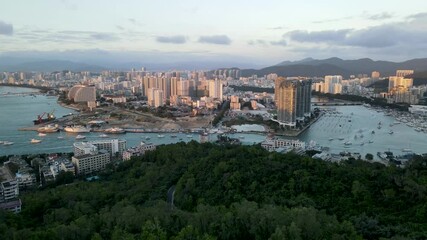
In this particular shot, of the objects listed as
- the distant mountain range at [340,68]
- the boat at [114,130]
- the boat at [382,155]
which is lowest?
the boat at [114,130]

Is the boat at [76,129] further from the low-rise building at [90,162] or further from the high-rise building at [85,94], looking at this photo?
the high-rise building at [85,94]

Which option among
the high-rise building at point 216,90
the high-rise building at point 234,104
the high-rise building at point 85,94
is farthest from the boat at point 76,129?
the high-rise building at point 216,90

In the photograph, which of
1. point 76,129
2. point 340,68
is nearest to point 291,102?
point 76,129

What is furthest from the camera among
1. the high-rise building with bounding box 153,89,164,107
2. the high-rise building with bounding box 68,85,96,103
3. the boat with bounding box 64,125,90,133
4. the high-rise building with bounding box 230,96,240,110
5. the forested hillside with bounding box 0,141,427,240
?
the high-rise building with bounding box 68,85,96,103

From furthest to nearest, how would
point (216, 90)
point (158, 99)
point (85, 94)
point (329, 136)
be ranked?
point (216, 90), point (85, 94), point (158, 99), point (329, 136)

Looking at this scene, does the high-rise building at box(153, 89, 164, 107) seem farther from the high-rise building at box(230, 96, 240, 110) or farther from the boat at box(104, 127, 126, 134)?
the boat at box(104, 127, 126, 134)

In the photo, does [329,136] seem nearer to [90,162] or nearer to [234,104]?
[90,162]

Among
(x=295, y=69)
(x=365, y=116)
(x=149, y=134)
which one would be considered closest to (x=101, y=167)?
(x=149, y=134)

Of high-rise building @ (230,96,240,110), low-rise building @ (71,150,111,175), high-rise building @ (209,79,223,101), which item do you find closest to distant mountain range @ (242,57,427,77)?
high-rise building @ (209,79,223,101)
